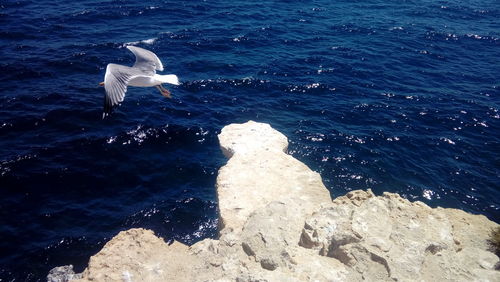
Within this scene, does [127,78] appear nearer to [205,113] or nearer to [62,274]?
[62,274]

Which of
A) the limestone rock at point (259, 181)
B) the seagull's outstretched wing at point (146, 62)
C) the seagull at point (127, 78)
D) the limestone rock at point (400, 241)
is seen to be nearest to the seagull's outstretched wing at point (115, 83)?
the seagull at point (127, 78)

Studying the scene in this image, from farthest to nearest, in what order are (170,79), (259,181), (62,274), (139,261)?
(170,79)
(259,181)
(62,274)
(139,261)

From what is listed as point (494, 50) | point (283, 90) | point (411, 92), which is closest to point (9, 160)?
point (283, 90)

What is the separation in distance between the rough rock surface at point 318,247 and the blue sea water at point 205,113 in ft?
10.9

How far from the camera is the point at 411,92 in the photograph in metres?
23.5

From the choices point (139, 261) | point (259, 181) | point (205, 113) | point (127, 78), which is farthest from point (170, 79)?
point (205, 113)

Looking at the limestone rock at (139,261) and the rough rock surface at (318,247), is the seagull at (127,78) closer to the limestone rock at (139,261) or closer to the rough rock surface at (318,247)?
the limestone rock at (139,261)

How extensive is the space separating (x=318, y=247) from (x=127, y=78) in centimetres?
867

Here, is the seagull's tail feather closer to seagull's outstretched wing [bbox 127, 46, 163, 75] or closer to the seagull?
the seagull

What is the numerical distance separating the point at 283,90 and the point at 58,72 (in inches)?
576

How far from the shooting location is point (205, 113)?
2134 centimetres

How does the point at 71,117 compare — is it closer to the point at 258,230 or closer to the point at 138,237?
the point at 138,237

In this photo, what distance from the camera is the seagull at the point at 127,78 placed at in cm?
1220

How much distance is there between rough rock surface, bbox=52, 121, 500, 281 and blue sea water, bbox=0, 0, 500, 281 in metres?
3.31
